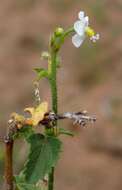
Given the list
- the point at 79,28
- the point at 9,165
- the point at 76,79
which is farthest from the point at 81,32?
the point at 76,79

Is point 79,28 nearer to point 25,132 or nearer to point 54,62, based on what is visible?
point 54,62

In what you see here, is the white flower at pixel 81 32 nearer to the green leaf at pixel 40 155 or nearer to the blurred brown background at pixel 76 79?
the green leaf at pixel 40 155

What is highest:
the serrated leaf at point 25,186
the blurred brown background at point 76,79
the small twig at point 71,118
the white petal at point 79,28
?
the blurred brown background at point 76,79

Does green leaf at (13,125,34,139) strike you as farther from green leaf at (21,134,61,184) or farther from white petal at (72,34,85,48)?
white petal at (72,34,85,48)

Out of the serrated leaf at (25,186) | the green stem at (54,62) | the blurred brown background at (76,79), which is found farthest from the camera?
the blurred brown background at (76,79)

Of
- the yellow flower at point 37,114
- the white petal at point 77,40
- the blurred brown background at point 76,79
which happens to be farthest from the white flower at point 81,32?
the blurred brown background at point 76,79

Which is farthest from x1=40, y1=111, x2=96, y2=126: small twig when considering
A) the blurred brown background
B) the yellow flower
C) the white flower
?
the blurred brown background

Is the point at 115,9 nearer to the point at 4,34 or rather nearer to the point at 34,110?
the point at 4,34
